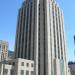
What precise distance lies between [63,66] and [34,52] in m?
27.0

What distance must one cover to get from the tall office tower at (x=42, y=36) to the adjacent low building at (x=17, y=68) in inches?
281

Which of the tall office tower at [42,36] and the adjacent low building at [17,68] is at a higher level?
the tall office tower at [42,36]

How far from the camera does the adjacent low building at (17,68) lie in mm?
125562

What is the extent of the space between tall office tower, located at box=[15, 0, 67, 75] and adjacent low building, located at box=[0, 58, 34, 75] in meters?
7.15

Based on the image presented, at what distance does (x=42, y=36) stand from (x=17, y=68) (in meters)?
36.9

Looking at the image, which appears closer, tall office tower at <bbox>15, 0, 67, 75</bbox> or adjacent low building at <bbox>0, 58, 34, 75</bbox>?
adjacent low building at <bbox>0, 58, 34, 75</bbox>

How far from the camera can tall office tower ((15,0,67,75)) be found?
14800 cm

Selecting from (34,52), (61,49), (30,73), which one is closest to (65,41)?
(61,49)

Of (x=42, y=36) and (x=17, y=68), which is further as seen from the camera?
(x=42, y=36)

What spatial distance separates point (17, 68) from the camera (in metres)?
130

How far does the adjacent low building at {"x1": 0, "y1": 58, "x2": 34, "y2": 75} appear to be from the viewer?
412 ft

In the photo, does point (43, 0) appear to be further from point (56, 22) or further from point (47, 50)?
point (47, 50)

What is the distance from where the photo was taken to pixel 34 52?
487ft

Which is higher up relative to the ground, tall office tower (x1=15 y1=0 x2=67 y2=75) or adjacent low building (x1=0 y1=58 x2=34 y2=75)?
tall office tower (x1=15 y1=0 x2=67 y2=75)
